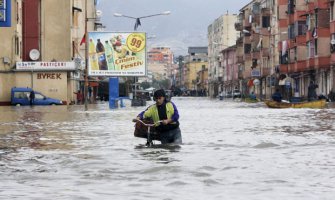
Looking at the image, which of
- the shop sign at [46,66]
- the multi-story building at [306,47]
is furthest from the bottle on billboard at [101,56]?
the multi-story building at [306,47]

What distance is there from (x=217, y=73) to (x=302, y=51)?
348 feet

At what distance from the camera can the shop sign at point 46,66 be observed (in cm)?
7038

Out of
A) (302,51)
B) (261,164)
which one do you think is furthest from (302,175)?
(302,51)

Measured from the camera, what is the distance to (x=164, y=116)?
664 inches

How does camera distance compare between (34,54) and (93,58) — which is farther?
(34,54)

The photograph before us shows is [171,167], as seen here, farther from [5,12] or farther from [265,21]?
[265,21]

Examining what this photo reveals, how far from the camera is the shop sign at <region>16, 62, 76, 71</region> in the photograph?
70.4m

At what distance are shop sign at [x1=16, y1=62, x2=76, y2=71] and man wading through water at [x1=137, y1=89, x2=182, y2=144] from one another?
54.4 m

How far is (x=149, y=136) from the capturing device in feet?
56.5

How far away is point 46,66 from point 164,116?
55412 millimetres

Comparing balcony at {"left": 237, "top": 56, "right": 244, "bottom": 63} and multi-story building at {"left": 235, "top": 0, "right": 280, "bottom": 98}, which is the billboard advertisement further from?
balcony at {"left": 237, "top": 56, "right": 244, "bottom": 63}

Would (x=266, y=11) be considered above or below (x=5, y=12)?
above

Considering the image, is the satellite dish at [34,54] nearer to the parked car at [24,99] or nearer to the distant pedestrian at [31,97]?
the parked car at [24,99]

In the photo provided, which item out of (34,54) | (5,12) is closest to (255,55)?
(34,54)
